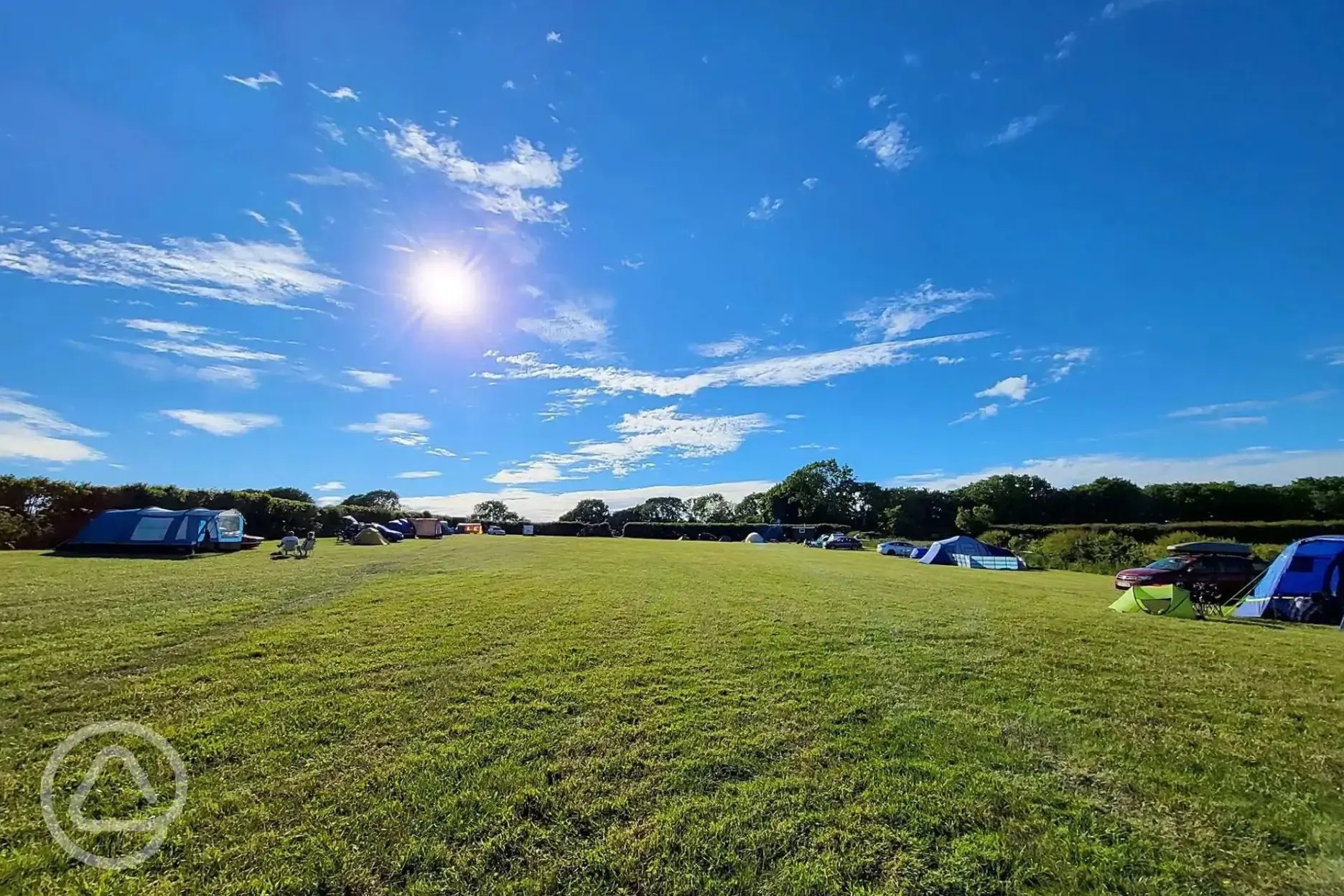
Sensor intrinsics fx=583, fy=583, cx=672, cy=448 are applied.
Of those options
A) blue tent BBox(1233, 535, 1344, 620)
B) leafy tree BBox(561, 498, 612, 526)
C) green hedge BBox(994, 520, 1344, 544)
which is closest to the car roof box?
blue tent BBox(1233, 535, 1344, 620)

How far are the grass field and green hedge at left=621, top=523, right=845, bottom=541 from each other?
6754cm

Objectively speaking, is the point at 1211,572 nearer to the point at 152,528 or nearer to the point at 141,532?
the point at 152,528

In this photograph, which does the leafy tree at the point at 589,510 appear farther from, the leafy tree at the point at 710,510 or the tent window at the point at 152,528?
the tent window at the point at 152,528

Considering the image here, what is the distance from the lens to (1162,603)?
12828 mm

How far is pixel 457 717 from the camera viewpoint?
18.0 ft

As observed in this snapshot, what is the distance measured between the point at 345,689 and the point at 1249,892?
730cm

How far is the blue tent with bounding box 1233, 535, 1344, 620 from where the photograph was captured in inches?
513

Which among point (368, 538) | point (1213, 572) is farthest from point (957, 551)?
point (368, 538)

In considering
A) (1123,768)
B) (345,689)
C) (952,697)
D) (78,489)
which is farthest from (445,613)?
(78,489)

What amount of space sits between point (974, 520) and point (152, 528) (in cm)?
7725

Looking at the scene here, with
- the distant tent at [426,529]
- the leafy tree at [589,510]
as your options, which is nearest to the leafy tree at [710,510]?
the leafy tree at [589,510]

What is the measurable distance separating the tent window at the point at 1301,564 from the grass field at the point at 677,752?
5.01 m

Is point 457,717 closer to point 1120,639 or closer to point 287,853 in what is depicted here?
point 287,853

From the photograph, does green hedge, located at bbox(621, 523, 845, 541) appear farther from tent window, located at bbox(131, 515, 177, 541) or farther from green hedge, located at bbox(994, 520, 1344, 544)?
tent window, located at bbox(131, 515, 177, 541)
